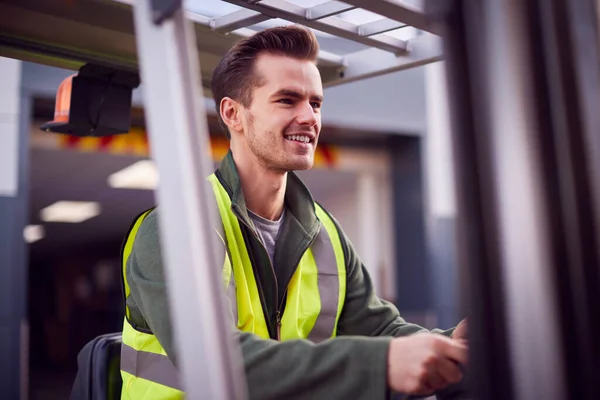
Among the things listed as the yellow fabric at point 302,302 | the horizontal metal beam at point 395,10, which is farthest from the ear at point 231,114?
the horizontal metal beam at point 395,10

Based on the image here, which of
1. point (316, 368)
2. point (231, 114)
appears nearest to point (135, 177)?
point (231, 114)

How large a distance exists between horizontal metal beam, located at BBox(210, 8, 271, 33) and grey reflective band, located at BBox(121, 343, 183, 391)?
0.89m

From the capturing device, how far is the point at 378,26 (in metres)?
2.02

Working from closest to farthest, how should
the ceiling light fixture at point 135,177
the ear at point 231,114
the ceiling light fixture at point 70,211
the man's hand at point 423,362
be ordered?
1. the man's hand at point 423,362
2. the ear at point 231,114
3. the ceiling light fixture at point 135,177
4. the ceiling light fixture at point 70,211

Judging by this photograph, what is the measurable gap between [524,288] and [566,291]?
51 mm

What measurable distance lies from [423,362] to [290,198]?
45.4 inches

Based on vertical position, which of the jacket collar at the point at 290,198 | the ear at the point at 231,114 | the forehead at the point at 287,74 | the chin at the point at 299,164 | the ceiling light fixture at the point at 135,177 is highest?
the ceiling light fixture at the point at 135,177

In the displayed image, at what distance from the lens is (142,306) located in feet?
5.29

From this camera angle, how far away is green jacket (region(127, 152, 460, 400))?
119cm

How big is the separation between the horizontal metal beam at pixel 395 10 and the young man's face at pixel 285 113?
383 millimetres

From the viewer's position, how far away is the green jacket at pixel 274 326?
119 centimetres

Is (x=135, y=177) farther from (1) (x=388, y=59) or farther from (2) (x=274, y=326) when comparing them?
(2) (x=274, y=326)

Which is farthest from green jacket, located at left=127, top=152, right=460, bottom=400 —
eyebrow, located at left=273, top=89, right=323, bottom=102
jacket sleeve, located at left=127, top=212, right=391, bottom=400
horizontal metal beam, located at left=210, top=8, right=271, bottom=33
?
horizontal metal beam, located at left=210, top=8, right=271, bottom=33

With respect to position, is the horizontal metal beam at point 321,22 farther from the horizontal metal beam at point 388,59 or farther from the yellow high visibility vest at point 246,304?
the yellow high visibility vest at point 246,304
